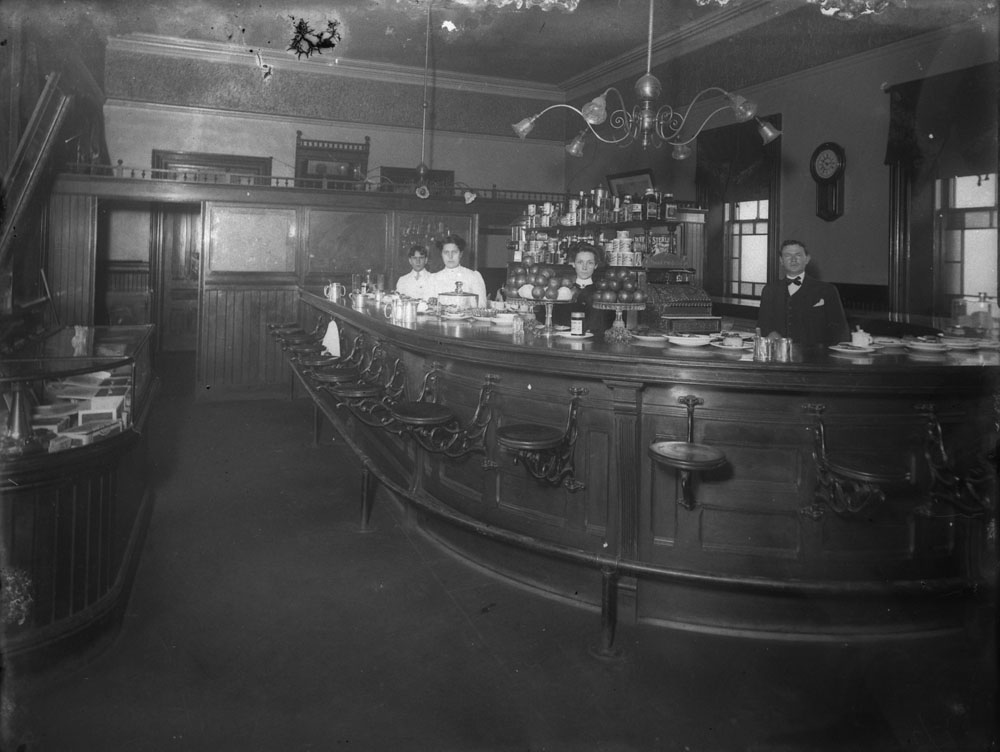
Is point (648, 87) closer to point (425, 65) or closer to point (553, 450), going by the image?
point (553, 450)

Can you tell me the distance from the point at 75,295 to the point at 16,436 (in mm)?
6311

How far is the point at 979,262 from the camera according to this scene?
6387mm

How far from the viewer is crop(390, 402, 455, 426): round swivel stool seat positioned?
3.25 metres

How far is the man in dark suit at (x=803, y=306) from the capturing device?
454 cm

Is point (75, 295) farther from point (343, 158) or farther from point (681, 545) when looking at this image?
point (681, 545)

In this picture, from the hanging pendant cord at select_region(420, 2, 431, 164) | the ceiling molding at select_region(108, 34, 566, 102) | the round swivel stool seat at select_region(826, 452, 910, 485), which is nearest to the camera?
the round swivel stool seat at select_region(826, 452, 910, 485)

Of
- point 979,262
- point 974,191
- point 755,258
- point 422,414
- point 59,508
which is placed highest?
point 974,191

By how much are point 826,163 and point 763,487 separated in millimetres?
5932

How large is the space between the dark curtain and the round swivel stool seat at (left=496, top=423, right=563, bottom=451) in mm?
5163

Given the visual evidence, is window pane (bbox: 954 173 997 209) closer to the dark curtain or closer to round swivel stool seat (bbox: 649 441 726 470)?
the dark curtain

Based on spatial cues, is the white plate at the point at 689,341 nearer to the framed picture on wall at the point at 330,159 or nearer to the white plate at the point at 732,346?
the white plate at the point at 732,346

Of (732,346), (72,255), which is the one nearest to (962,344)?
(732,346)

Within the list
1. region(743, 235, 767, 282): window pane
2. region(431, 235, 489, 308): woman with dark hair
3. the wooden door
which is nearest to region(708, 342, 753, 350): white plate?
region(431, 235, 489, 308): woman with dark hair

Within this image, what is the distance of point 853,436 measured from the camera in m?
2.76
